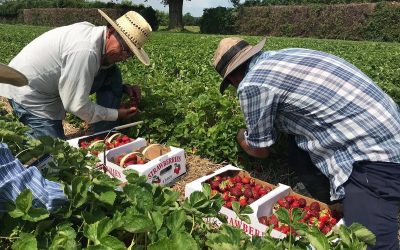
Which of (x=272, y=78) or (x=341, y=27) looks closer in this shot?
(x=272, y=78)

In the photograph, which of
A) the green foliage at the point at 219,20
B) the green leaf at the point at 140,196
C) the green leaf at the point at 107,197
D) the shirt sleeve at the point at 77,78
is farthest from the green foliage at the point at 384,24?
the green leaf at the point at 107,197

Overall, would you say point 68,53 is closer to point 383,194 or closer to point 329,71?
point 329,71

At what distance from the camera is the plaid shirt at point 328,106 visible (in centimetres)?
272

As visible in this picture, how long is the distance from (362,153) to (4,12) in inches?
2340

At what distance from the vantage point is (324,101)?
9.04ft

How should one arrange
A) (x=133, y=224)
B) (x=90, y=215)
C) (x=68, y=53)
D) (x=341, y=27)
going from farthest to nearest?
(x=341, y=27), (x=68, y=53), (x=90, y=215), (x=133, y=224)

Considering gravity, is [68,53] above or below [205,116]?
above

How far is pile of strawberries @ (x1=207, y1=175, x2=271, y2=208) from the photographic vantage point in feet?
11.1

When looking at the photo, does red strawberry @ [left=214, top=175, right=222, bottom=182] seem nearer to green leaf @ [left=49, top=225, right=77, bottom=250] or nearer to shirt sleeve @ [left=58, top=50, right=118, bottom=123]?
shirt sleeve @ [left=58, top=50, right=118, bottom=123]

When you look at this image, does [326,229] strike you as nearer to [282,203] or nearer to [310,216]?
[310,216]

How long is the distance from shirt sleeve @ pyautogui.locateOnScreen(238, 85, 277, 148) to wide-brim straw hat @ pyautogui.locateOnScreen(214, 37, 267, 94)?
0.87ft

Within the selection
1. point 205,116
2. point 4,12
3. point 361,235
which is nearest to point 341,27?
point 205,116

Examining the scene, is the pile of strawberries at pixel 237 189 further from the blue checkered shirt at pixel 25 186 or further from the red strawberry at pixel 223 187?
the blue checkered shirt at pixel 25 186

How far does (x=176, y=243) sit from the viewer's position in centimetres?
123
